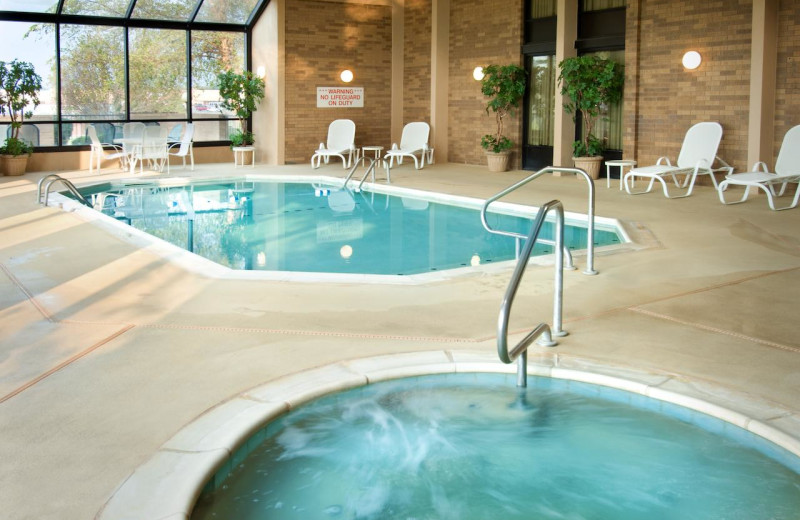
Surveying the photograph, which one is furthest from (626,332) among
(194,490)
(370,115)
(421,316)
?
(370,115)

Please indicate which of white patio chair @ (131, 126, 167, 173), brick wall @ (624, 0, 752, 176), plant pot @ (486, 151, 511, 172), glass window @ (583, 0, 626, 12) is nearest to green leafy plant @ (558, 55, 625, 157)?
brick wall @ (624, 0, 752, 176)

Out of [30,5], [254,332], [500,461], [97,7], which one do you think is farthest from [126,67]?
[500,461]

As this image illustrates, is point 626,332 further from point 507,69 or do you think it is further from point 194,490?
point 507,69

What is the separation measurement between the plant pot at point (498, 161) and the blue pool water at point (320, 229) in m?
3.05

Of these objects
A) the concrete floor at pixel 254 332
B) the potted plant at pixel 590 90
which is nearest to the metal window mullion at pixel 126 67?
the potted plant at pixel 590 90

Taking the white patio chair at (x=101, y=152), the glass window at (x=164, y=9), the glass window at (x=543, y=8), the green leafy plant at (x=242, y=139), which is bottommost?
the white patio chair at (x=101, y=152)

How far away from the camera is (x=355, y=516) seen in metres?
2.89

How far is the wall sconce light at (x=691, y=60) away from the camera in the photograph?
11016 millimetres

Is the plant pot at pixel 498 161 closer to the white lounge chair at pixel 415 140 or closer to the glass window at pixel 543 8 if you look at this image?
the white lounge chair at pixel 415 140

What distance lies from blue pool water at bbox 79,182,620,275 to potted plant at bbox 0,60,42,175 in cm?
203

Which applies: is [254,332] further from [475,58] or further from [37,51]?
[37,51]

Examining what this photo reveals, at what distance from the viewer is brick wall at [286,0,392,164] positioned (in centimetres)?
1552

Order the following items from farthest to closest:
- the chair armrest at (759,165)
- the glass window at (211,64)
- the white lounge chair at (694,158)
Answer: the glass window at (211,64), the white lounge chair at (694,158), the chair armrest at (759,165)

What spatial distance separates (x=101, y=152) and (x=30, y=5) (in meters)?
2.62
